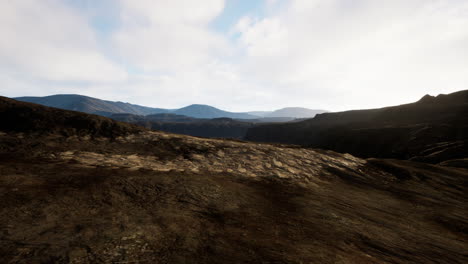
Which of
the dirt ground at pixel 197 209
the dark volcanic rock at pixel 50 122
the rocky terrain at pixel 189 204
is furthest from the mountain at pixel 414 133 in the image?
the dark volcanic rock at pixel 50 122

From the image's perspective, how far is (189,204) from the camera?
569cm

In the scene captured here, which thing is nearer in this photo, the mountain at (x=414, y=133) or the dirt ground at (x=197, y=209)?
the dirt ground at (x=197, y=209)

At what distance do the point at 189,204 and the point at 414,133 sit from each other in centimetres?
6099

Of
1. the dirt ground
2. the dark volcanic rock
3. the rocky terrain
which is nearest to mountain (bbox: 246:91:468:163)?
the rocky terrain

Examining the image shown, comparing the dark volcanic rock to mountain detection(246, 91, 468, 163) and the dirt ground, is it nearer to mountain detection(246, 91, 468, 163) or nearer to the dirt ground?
A: the dirt ground

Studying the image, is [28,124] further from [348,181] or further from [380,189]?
[380,189]

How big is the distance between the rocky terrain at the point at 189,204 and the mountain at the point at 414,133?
31.2 metres

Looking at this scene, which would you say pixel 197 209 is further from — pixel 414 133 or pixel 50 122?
pixel 414 133

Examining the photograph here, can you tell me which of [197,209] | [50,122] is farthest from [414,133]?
[50,122]

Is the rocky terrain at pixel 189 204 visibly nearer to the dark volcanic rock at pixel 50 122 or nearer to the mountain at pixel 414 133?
the dark volcanic rock at pixel 50 122

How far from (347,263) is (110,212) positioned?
5.05 metres

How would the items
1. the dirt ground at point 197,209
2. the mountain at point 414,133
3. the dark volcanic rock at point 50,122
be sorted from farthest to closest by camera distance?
the mountain at point 414,133
the dark volcanic rock at point 50,122
the dirt ground at point 197,209

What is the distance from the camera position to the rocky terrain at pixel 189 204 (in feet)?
12.2

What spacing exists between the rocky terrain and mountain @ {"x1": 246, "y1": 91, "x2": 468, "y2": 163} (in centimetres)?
3118
